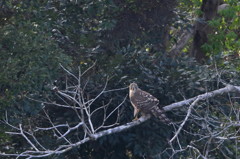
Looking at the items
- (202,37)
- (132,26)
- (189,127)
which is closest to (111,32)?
(132,26)

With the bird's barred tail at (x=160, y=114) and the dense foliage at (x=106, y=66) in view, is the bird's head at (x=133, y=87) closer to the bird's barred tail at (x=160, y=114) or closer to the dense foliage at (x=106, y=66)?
the dense foliage at (x=106, y=66)

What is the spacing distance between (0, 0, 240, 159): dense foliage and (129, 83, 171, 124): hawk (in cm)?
56

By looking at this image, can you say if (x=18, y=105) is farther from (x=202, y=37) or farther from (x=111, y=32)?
(x=202, y=37)

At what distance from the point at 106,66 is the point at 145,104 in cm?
216

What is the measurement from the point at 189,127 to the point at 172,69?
3.16 ft

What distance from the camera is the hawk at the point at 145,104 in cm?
791

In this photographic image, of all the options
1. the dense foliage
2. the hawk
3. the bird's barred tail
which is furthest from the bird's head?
the bird's barred tail

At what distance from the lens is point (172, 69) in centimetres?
952

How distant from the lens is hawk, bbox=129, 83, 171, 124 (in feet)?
26.0

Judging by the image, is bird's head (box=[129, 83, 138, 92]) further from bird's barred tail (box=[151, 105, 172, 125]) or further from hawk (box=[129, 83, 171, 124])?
bird's barred tail (box=[151, 105, 172, 125])

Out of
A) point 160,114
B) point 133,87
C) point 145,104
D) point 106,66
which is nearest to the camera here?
point 160,114

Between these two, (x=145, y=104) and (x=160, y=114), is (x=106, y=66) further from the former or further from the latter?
(x=160, y=114)

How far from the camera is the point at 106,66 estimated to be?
33.4ft

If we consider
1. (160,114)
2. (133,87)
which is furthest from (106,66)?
(160,114)
